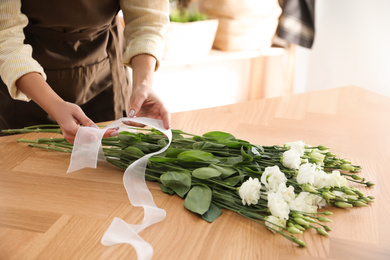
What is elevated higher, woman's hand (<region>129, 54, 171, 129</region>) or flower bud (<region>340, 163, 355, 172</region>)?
woman's hand (<region>129, 54, 171, 129</region>)

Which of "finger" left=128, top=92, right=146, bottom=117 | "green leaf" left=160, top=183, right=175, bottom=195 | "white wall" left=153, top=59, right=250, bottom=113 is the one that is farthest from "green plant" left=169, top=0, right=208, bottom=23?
"green leaf" left=160, top=183, right=175, bottom=195

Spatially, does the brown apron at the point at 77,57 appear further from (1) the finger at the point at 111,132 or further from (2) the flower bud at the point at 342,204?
(2) the flower bud at the point at 342,204

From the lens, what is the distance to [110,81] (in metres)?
1.64

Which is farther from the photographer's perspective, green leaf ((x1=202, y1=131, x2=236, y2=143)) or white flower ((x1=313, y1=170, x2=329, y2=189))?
green leaf ((x1=202, y1=131, x2=236, y2=143))

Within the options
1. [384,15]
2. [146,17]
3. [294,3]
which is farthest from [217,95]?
[146,17]

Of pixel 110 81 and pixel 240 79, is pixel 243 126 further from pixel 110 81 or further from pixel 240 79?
pixel 240 79

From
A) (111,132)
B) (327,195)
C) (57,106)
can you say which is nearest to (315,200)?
(327,195)

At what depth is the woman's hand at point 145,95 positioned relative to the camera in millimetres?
1086

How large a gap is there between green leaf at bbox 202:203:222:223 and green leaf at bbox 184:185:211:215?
0.4 inches

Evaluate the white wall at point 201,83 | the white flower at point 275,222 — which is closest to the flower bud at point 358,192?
the white flower at point 275,222

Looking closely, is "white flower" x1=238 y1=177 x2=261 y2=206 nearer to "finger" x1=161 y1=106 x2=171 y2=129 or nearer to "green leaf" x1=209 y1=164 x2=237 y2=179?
"green leaf" x1=209 y1=164 x2=237 y2=179

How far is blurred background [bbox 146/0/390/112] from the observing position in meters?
2.65

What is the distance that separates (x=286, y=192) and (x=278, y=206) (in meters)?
0.04

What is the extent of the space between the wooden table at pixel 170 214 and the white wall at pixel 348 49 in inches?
61.4
